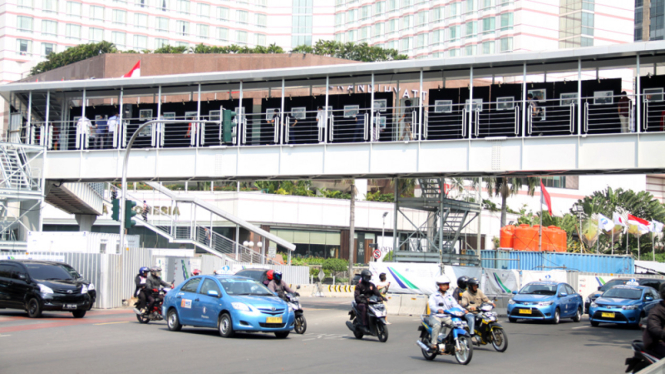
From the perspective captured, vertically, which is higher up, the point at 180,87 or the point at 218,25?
the point at 218,25

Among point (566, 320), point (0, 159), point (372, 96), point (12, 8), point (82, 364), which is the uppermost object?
point (12, 8)

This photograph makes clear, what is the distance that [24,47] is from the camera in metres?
90.4

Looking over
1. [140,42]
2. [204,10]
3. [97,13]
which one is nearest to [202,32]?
[204,10]

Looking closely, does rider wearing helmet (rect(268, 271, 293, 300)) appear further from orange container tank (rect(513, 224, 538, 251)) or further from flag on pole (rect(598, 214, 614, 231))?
flag on pole (rect(598, 214, 614, 231))

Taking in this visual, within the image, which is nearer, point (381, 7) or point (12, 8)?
point (12, 8)

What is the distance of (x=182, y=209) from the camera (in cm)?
5819

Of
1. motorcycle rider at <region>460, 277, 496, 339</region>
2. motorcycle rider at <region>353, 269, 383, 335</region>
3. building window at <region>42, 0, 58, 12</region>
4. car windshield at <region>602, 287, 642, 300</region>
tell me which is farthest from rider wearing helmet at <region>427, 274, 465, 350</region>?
building window at <region>42, 0, 58, 12</region>

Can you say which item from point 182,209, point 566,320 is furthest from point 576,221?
point 566,320

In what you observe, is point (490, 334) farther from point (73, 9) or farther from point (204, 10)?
point (204, 10)

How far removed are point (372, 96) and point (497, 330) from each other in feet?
48.8

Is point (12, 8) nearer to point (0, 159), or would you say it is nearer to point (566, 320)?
point (0, 159)

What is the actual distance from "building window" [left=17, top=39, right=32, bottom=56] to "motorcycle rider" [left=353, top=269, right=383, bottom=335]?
278 ft

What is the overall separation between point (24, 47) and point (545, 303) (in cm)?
8229

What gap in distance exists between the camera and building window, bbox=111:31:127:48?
94438mm
